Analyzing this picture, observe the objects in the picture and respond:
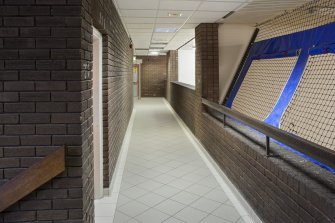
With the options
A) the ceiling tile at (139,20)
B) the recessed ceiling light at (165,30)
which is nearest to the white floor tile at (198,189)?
the ceiling tile at (139,20)

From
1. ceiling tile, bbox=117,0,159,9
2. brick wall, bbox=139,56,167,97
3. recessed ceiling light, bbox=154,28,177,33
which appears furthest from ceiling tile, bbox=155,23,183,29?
brick wall, bbox=139,56,167,97

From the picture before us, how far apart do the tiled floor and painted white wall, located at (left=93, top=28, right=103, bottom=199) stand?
35 cm

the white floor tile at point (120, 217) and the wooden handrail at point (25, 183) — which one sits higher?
the wooden handrail at point (25, 183)

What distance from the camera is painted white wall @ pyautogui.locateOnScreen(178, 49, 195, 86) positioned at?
45.3 ft

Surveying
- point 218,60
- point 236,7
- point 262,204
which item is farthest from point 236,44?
point 262,204

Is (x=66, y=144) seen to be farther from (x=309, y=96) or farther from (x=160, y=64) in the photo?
(x=160, y=64)

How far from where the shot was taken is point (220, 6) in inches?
181

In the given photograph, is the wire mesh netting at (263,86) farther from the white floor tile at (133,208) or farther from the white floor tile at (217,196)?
the white floor tile at (133,208)

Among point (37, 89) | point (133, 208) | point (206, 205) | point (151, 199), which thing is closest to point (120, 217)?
point (133, 208)

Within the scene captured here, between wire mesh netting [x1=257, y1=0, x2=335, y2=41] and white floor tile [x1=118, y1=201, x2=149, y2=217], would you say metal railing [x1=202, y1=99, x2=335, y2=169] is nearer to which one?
white floor tile [x1=118, y1=201, x2=149, y2=217]

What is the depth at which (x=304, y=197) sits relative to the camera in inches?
82.9

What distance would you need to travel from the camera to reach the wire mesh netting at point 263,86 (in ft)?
15.8

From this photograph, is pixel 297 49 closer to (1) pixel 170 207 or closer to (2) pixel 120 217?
(1) pixel 170 207

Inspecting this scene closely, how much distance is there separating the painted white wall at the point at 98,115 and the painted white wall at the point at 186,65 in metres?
10.3
